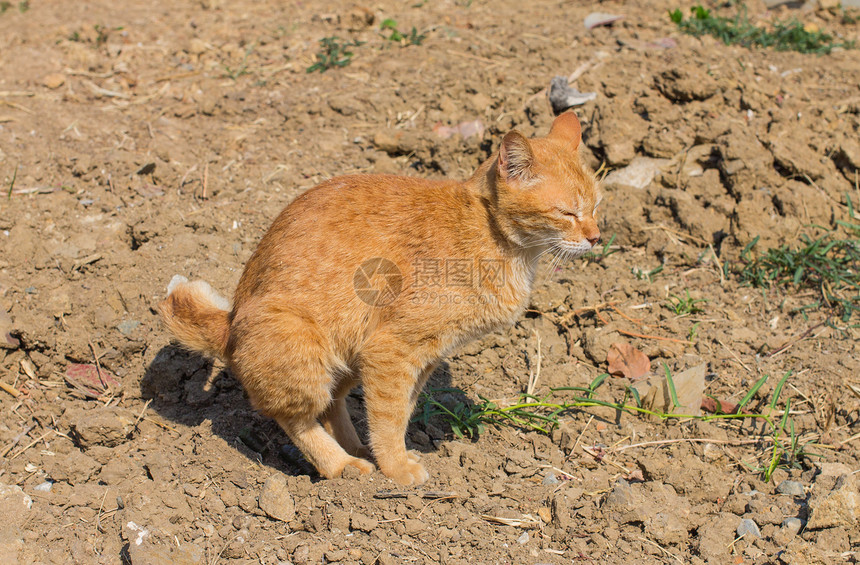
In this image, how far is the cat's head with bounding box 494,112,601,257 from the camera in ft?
11.4

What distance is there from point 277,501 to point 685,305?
3.25 meters

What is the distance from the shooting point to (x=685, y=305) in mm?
5051

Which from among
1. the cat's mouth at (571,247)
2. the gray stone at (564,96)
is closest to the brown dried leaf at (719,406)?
the cat's mouth at (571,247)

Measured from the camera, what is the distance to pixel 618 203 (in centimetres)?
559

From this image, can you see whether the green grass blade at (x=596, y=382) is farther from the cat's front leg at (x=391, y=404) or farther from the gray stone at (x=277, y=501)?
the gray stone at (x=277, y=501)

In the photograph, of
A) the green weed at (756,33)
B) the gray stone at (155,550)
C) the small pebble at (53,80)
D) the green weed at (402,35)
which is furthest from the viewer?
the green weed at (402,35)

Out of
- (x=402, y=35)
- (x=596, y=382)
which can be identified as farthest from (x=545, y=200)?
(x=402, y=35)

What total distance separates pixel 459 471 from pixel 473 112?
11.8ft

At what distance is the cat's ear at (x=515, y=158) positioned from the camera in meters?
3.34

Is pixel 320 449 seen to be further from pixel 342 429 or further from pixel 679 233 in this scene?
pixel 679 233

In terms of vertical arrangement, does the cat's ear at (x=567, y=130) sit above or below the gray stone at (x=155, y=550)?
above

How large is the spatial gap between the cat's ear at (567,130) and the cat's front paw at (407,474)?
2067 mm

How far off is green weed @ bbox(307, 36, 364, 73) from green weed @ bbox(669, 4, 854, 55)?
11.6 feet

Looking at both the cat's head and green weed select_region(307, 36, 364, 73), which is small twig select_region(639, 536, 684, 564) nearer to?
the cat's head
